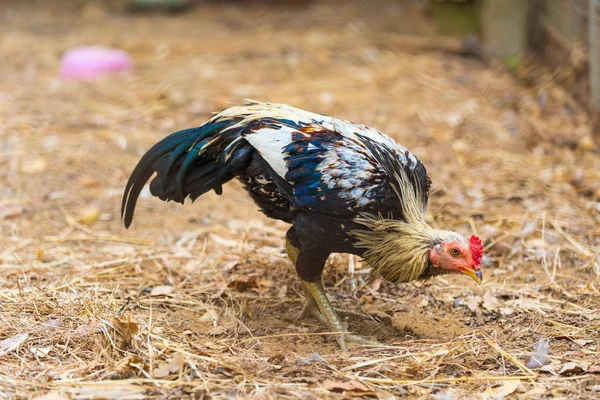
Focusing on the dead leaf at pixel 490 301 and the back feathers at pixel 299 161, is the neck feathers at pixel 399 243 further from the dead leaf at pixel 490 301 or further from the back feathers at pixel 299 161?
the dead leaf at pixel 490 301

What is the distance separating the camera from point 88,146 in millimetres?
6684

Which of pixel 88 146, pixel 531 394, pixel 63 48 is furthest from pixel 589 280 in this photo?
pixel 63 48

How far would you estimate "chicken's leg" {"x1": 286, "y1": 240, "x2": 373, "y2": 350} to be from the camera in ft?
12.8

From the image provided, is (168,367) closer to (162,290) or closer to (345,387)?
(345,387)

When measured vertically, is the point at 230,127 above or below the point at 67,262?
above

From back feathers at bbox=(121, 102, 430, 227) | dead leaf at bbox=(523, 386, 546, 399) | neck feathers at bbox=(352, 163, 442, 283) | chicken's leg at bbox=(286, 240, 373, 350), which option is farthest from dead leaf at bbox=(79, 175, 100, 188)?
dead leaf at bbox=(523, 386, 546, 399)

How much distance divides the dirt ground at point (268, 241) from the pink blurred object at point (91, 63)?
0.69 feet

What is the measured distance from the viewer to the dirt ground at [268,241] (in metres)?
3.36

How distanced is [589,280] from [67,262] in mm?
3224

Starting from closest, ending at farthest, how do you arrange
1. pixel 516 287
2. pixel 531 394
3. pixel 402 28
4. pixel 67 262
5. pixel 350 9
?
pixel 531 394
pixel 516 287
pixel 67 262
pixel 402 28
pixel 350 9

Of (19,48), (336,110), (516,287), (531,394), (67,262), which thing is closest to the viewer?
(531,394)

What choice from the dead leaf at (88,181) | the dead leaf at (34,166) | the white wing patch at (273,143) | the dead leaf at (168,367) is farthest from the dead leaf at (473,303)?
the dead leaf at (34,166)

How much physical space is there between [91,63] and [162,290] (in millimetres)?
5075

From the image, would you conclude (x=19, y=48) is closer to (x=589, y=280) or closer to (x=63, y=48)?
(x=63, y=48)
